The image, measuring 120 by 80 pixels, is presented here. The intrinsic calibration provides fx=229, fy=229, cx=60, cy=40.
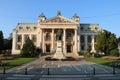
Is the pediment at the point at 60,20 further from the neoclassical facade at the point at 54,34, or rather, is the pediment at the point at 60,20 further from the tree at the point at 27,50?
the tree at the point at 27,50

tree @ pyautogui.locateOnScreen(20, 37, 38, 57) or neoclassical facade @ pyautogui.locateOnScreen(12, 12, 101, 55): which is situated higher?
neoclassical facade @ pyautogui.locateOnScreen(12, 12, 101, 55)

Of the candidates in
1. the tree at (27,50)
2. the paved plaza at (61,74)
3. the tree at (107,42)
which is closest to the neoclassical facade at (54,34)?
the tree at (107,42)

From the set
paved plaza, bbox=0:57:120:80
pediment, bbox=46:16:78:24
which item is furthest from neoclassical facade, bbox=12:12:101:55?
paved plaza, bbox=0:57:120:80

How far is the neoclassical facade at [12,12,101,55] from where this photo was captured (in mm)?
99312

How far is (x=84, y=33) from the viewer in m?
112

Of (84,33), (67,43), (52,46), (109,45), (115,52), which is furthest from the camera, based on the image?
(84,33)

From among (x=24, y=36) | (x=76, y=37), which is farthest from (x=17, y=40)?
(x=76, y=37)

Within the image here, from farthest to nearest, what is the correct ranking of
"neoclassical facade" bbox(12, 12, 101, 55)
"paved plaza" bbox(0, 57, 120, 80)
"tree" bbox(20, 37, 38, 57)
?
"neoclassical facade" bbox(12, 12, 101, 55), "tree" bbox(20, 37, 38, 57), "paved plaza" bbox(0, 57, 120, 80)

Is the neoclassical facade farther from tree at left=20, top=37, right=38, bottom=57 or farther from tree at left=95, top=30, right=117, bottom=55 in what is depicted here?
tree at left=20, top=37, right=38, bottom=57

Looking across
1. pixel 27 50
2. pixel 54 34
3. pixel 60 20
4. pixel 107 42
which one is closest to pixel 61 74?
pixel 27 50

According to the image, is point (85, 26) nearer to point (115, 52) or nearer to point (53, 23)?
point (53, 23)

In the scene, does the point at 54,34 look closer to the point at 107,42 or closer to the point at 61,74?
the point at 107,42

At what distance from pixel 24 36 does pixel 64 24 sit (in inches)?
947

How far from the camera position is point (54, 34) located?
103m
